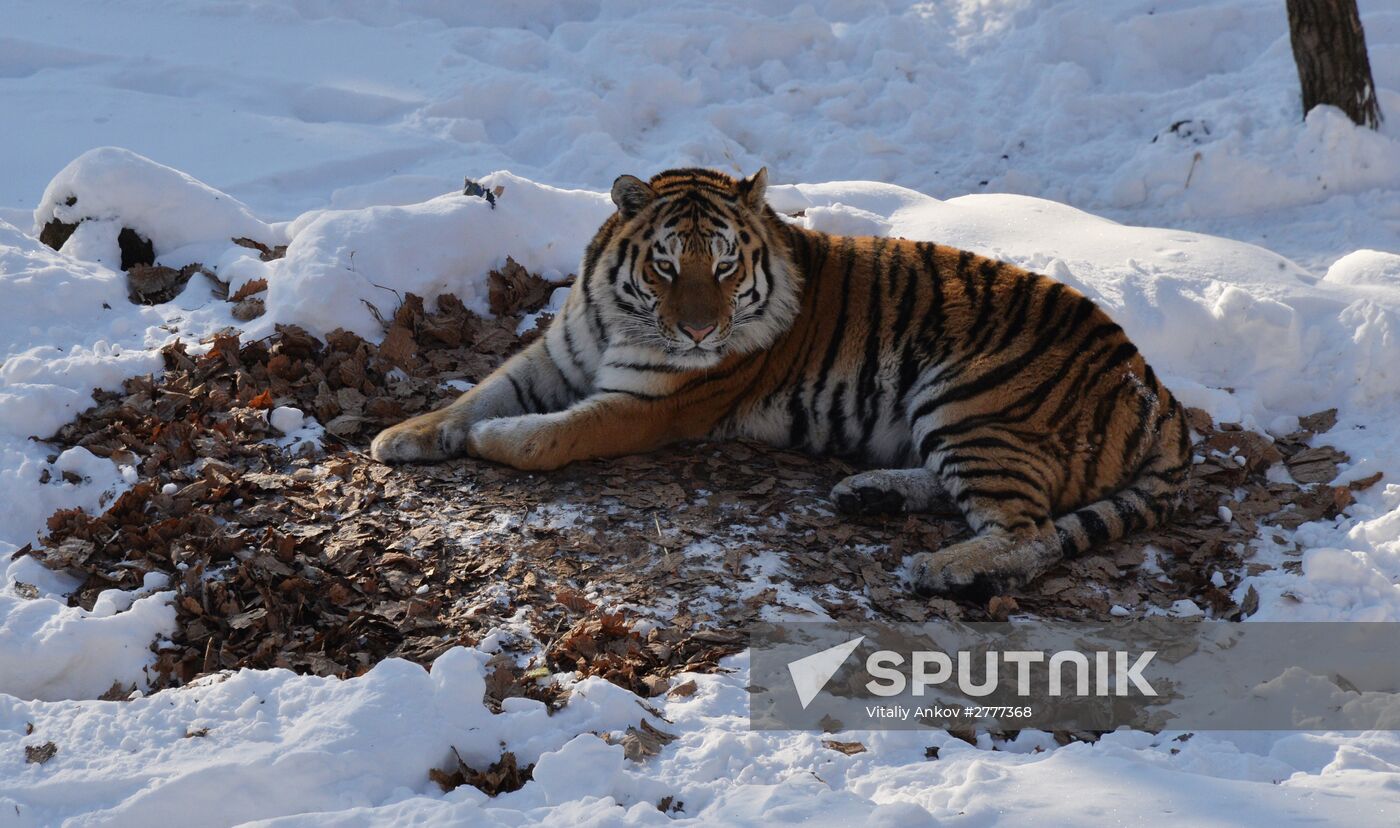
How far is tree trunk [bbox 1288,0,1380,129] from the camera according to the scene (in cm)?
751

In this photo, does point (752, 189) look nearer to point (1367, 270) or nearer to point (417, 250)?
point (417, 250)

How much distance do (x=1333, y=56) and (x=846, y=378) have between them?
464cm

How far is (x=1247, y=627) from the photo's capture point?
4.04 meters

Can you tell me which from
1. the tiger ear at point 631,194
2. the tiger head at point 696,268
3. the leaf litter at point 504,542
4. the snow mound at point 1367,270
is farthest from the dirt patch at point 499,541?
the snow mound at point 1367,270

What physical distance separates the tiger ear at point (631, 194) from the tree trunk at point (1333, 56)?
4.90 meters

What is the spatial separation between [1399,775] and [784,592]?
1.79 meters

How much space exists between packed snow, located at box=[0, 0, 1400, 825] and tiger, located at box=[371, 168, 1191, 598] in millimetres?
652

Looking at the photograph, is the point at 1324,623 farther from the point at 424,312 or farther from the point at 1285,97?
the point at 1285,97

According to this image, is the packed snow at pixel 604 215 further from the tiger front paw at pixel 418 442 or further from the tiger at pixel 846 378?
the tiger at pixel 846 378

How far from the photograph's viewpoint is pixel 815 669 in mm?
3594

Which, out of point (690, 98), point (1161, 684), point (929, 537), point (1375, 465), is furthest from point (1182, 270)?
point (690, 98)

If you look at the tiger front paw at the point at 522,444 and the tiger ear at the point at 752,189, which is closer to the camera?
the tiger front paw at the point at 522,444

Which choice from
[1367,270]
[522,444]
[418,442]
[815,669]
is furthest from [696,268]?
[1367,270]

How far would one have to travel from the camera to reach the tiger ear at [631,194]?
15.8 ft
